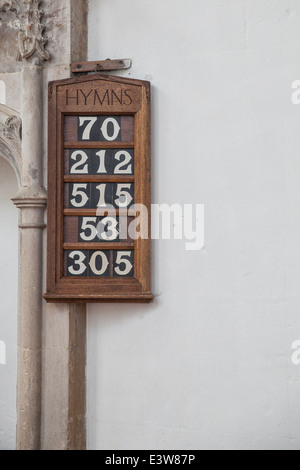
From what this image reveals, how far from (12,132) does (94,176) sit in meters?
0.51

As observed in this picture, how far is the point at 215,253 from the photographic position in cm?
266

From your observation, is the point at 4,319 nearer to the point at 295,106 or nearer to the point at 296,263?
the point at 296,263

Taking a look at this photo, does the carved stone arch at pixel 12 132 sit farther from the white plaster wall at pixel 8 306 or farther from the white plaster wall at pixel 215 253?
the white plaster wall at pixel 215 253

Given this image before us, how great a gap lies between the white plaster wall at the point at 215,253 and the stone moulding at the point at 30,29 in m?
0.36


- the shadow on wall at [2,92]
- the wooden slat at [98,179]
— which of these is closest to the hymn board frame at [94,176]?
the wooden slat at [98,179]

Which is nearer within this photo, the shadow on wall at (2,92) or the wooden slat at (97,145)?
the wooden slat at (97,145)

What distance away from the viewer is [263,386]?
2.59 metres

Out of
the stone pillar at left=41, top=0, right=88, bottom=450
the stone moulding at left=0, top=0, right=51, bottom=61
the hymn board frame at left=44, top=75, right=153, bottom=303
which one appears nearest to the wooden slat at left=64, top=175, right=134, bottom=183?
the hymn board frame at left=44, top=75, right=153, bottom=303

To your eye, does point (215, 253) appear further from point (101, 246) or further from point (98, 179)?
point (98, 179)

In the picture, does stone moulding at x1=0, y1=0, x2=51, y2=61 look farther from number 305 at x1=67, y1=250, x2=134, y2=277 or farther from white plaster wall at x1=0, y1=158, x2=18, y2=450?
number 305 at x1=67, y1=250, x2=134, y2=277

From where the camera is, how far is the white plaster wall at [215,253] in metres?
2.59

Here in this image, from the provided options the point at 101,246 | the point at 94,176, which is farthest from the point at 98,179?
the point at 101,246

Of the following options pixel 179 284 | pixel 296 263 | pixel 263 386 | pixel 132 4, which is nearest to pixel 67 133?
pixel 132 4
